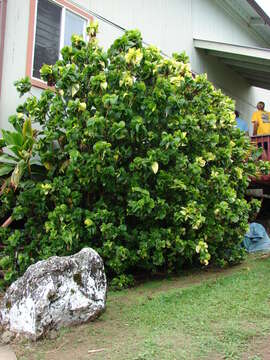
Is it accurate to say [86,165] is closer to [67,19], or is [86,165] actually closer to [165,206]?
[165,206]

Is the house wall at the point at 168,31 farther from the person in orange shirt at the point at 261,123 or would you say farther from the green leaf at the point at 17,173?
the person in orange shirt at the point at 261,123

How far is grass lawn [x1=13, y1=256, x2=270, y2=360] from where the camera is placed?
3178 mm

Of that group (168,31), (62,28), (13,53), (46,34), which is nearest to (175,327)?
(13,53)

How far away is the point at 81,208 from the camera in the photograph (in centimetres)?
519

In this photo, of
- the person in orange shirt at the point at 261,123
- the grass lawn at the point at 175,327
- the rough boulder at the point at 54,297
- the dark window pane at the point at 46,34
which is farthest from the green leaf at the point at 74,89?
the person in orange shirt at the point at 261,123

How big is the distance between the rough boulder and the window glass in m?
4.55

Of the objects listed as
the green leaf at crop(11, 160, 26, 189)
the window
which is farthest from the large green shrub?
the window

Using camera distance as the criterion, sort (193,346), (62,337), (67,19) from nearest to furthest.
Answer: (193,346) → (62,337) → (67,19)

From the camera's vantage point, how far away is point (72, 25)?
7262mm

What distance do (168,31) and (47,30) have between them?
3.91 metres

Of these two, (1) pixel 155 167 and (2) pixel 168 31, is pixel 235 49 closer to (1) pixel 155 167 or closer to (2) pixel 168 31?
(2) pixel 168 31

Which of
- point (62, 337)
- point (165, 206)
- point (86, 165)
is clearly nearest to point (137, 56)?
point (86, 165)

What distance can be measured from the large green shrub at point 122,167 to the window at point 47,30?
120 centimetres

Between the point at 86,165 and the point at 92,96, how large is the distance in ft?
3.22
